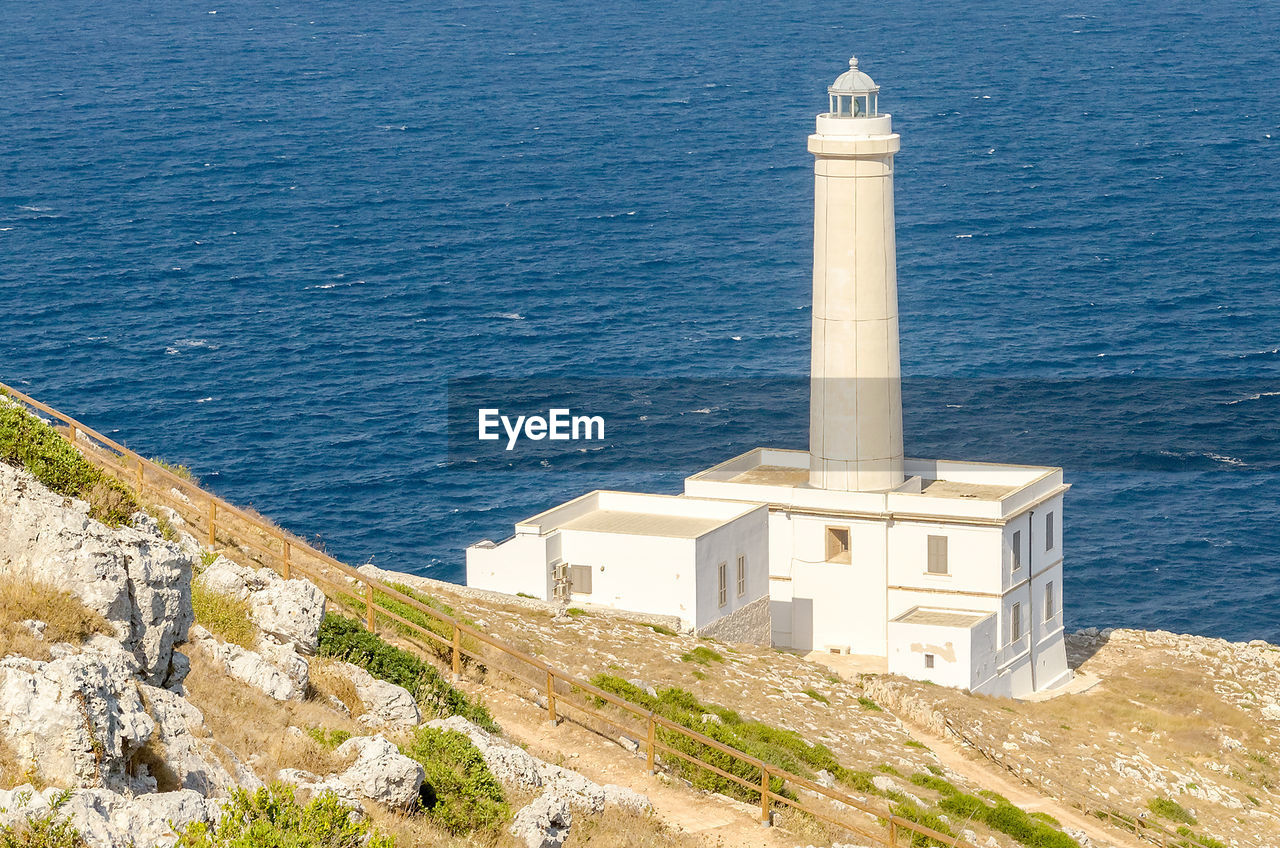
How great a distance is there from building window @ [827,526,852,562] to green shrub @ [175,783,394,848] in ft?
131

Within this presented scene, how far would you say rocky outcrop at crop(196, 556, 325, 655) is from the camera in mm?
25453

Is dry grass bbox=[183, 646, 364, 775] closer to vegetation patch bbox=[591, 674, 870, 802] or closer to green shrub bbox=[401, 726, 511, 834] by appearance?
green shrub bbox=[401, 726, 511, 834]

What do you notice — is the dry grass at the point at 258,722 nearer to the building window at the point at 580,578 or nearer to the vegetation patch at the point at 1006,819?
the vegetation patch at the point at 1006,819

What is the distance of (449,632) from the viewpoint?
3350 centimetres

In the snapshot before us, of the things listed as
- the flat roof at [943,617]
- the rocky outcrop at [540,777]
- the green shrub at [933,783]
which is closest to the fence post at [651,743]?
the rocky outcrop at [540,777]

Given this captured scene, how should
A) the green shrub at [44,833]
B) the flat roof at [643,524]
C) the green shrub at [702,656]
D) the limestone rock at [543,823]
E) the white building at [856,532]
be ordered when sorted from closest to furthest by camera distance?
the green shrub at [44,833] < the limestone rock at [543,823] < the green shrub at [702,656] < the white building at [856,532] < the flat roof at [643,524]

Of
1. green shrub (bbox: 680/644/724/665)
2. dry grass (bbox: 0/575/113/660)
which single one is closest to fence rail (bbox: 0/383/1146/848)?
dry grass (bbox: 0/575/113/660)

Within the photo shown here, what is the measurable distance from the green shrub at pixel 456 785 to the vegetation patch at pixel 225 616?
338 centimetres

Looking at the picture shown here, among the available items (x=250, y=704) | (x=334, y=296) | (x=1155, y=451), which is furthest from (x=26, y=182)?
(x=250, y=704)

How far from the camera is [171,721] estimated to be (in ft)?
61.0

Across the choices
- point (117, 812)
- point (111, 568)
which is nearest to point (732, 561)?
point (111, 568)

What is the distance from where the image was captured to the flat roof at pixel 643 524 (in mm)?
52625

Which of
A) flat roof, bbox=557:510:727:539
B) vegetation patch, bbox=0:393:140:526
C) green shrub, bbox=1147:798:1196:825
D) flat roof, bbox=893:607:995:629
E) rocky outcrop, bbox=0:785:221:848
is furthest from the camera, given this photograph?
flat roof, bbox=893:607:995:629

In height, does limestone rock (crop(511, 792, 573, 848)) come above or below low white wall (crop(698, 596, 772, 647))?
above
